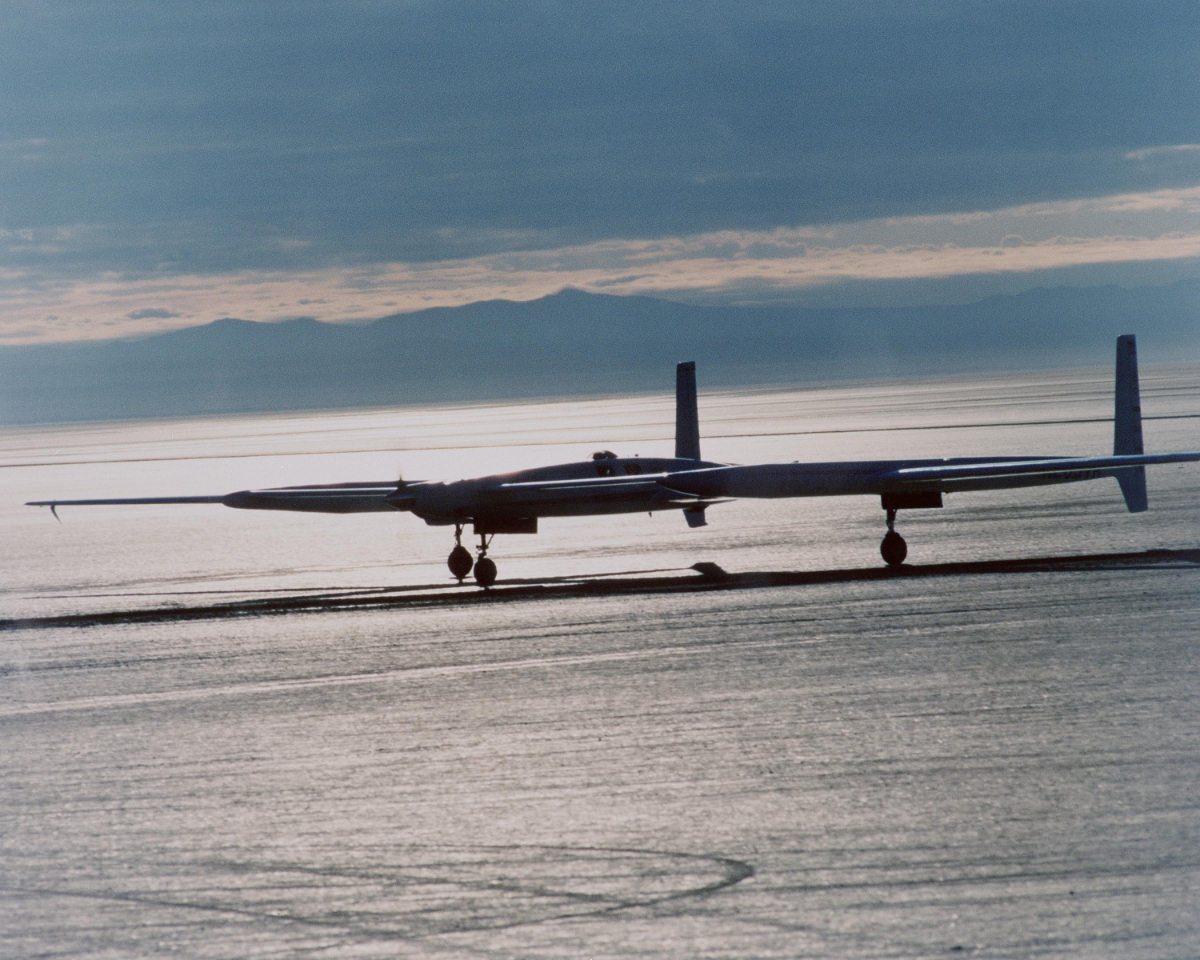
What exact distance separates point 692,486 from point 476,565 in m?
4.31

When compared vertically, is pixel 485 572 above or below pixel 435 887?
above

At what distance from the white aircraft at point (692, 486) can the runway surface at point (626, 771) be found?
1779 mm

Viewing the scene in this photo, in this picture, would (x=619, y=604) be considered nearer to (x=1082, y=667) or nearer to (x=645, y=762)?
(x=1082, y=667)

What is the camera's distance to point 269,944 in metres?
7.93

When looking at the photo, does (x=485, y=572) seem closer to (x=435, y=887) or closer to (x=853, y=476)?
(x=853, y=476)

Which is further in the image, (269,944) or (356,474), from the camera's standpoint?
(356,474)

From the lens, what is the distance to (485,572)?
81.5 ft

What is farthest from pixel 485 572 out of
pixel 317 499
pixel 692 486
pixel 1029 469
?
pixel 1029 469

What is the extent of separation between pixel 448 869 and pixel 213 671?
8.92 meters

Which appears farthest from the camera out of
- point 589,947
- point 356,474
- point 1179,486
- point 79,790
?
point 356,474

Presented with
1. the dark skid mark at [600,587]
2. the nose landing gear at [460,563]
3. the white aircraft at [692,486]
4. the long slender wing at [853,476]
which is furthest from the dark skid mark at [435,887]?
the nose landing gear at [460,563]

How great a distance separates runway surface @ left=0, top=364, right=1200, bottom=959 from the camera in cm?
809

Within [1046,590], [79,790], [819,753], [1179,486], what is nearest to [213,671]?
[79,790]

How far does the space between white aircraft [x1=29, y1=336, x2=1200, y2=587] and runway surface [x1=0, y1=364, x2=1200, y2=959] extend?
1.78m
